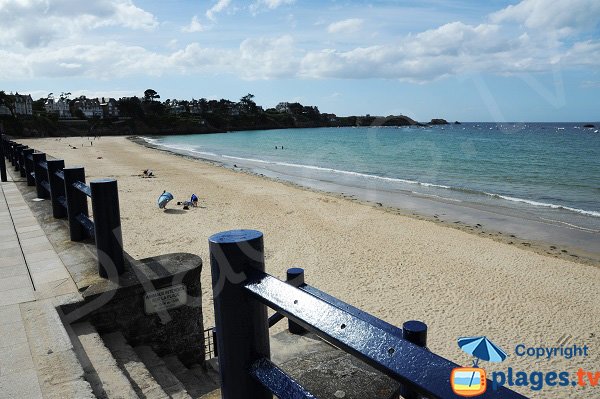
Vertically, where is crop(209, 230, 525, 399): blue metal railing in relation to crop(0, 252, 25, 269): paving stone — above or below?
above

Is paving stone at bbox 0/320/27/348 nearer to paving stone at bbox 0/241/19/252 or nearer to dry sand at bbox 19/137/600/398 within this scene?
paving stone at bbox 0/241/19/252

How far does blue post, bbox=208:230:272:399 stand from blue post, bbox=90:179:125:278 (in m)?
2.67

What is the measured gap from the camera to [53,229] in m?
5.78

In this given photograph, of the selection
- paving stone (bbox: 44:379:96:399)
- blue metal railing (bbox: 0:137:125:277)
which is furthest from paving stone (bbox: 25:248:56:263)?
paving stone (bbox: 44:379:96:399)

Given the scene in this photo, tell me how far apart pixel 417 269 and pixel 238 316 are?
1006 centimetres

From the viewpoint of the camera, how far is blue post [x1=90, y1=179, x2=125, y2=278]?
12.2 ft

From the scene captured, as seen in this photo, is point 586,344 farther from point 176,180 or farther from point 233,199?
point 176,180

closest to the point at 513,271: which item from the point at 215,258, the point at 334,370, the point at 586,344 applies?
the point at 586,344

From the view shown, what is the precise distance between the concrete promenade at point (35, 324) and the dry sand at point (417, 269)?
3236 millimetres

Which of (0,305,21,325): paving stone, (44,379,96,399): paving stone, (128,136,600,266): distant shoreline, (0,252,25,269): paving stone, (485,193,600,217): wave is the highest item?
(0,252,25,269): paving stone

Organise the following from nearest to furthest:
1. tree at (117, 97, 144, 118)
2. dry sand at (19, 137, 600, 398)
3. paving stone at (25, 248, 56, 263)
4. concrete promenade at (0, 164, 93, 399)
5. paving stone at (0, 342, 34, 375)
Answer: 1. concrete promenade at (0, 164, 93, 399)
2. paving stone at (0, 342, 34, 375)
3. paving stone at (25, 248, 56, 263)
4. dry sand at (19, 137, 600, 398)
5. tree at (117, 97, 144, 118)

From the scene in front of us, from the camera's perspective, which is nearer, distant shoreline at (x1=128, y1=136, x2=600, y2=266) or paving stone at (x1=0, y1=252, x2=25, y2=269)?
paving stone at (x1=0, y1=252, x2=25, y2=269)

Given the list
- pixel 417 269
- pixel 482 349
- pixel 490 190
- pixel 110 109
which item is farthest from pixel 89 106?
pixel 482 349

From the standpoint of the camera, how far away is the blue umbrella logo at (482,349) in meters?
6.72
